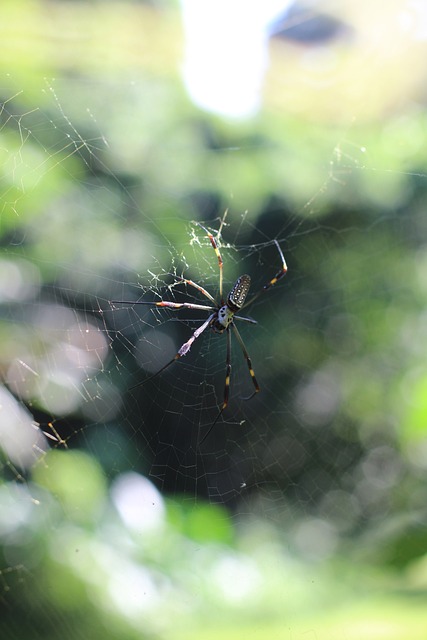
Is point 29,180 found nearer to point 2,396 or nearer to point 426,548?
point 2,396

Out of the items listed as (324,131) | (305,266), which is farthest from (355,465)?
(324,131)

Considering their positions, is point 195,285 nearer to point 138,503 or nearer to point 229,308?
point 229,308

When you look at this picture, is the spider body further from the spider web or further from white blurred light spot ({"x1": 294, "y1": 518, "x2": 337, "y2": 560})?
white blurred light spot ({"x1": 294, "y1": 518, "x2": 337, "y2": 560})

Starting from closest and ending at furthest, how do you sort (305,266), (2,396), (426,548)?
1. (426,548)
2. (2,396)
3. (305,266)

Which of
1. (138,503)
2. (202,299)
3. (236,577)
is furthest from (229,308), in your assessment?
(236,577)

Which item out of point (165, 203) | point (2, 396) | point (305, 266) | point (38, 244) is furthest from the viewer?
point (305, 266)

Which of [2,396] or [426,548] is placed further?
[2,396]

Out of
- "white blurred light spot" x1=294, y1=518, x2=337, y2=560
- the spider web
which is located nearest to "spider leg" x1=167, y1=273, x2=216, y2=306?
the spider web
